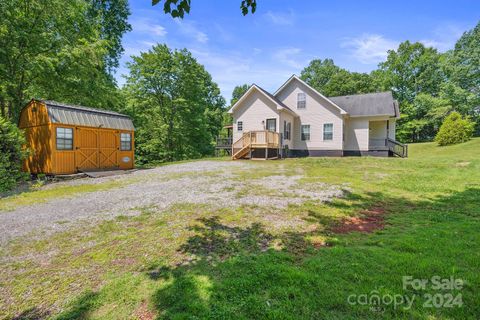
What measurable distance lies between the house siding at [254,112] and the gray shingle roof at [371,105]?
6.95m

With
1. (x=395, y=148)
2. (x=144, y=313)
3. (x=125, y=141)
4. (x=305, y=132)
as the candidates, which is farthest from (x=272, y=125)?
(x=144, y=313)

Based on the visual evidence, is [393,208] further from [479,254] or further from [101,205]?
[101,205]

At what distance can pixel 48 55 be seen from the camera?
52.3 feet

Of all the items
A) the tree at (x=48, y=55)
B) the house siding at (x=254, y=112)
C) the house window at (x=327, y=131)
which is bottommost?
the house window at (x=327, y=131)

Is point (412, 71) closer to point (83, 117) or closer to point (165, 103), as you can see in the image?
point (165, 103)

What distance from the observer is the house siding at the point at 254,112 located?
19609 mm

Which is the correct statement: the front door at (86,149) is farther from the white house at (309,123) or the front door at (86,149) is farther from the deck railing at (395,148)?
the deck railing at (395,148)

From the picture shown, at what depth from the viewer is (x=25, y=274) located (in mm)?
3574

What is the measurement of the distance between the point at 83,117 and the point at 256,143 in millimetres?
11263

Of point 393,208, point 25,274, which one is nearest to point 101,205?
point 25,274

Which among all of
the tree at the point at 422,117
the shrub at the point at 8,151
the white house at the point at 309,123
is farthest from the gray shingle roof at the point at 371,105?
the shrub at the point at 8,151

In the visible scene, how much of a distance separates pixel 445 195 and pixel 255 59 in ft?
46.5

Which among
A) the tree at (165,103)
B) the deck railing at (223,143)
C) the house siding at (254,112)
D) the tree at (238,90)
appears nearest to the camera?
the house siding at (254,112)

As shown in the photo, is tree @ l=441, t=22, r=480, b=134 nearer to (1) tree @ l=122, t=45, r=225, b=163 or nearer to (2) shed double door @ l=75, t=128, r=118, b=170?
(1) tree @ l=122, t=45, r=225, b=163
